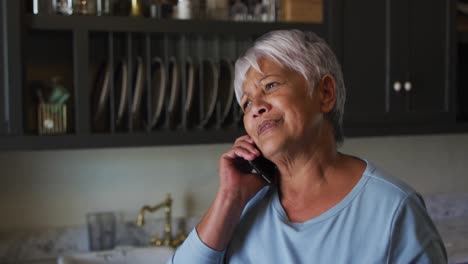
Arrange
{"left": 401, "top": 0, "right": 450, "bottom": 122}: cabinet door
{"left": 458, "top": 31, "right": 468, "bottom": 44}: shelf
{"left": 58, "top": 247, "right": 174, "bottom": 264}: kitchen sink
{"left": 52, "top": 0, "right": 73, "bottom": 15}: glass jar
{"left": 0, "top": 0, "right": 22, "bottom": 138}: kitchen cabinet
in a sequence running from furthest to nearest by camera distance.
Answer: {"left": 458, "top": 31, "right": 468, "bottom": 44}: shelf < {"left": 401, "top": 0, "right": 450, "bottom": 122}: cabinet door < {"left": 58, "top": 247, "right": 174, "bottom": 264}: kitchen sink < {"left": 52, "top": 0, "right": 73, "bottom": 15}: glass jar < {"left": 0, "top": 0, "right": 22, "bottom": 138}: kitchen cabinet

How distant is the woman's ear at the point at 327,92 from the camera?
102cm

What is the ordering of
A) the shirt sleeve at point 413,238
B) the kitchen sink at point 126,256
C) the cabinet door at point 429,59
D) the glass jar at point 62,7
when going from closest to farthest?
the shirt sleeve at point 413,238 < the glass jar at point 62,7 < the kitchen sink at point 126,256 < the cabinet door at point 429,59

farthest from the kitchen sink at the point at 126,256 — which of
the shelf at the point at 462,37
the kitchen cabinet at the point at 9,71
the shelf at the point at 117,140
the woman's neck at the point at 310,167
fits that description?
the shelf at the point at 462,37

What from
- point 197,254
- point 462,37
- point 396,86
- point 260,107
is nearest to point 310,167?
point 260,107

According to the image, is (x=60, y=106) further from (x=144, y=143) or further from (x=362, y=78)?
(x=362, y=78)

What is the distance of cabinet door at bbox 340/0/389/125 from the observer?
6.99 feet

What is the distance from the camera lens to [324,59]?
40.0 inches

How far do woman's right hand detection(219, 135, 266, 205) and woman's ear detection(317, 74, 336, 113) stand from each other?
166 mm

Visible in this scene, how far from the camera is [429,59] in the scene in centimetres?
224

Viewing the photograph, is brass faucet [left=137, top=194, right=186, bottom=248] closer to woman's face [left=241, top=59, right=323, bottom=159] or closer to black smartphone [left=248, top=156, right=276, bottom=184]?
black smartphone [left=248, top=156, right=276, bottom=184]

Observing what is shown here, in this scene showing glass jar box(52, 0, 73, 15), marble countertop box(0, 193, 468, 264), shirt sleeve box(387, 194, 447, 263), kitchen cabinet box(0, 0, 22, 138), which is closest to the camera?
shirt sleeve box(387, 194, 447, 263)

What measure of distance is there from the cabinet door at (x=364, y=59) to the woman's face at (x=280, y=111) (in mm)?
1170

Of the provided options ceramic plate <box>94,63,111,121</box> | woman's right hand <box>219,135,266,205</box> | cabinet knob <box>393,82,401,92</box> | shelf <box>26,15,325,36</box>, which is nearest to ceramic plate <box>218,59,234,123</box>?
shelf <box>26,15,325,36</box>

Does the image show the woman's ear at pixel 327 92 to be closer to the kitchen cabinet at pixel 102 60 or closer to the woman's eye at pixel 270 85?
the woman's eye at pixel 270 85
